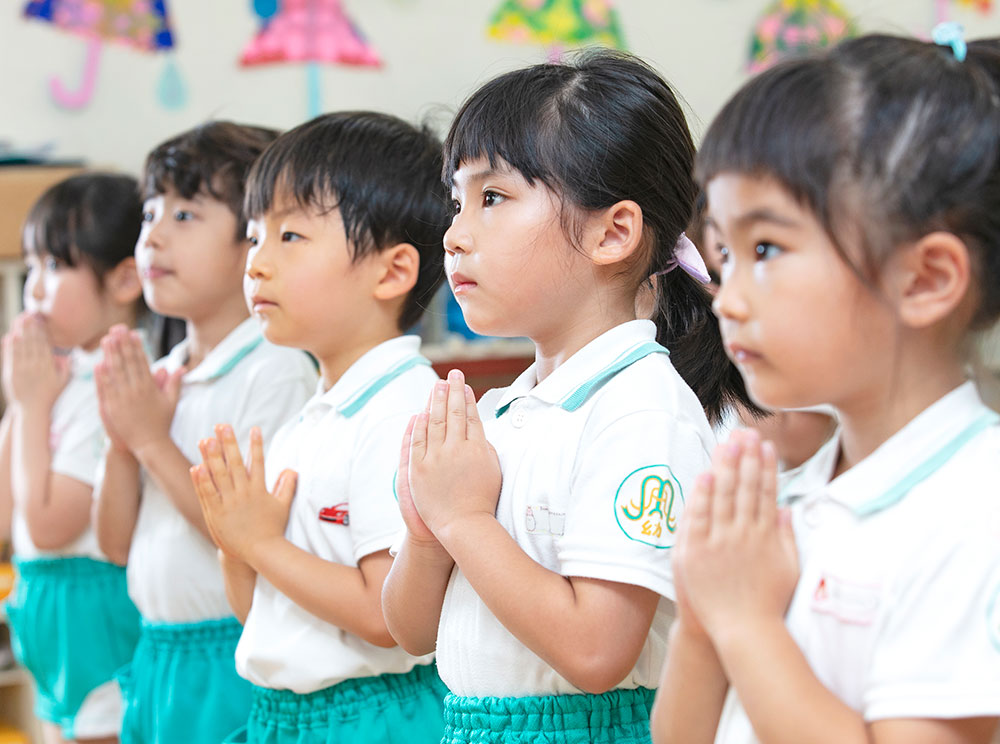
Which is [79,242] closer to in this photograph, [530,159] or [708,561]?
[530,159]

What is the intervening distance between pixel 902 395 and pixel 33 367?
71.6 inches

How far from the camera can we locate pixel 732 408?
1.27 meters

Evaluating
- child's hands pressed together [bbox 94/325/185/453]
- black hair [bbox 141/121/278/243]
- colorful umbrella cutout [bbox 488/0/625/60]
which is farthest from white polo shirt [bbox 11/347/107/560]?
colorful umbrella cutout [bbox 488/0/625/60]

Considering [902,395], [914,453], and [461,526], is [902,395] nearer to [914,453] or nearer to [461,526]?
[914,453]

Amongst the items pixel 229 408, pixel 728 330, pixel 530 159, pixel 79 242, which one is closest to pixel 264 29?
pixel 79 242

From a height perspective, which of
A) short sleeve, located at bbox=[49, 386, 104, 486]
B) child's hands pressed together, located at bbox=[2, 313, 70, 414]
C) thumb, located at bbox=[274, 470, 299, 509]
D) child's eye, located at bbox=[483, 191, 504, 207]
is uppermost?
child's eye, located at bbox=[483, 191, 504, 207]

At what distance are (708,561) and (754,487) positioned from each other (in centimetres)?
6

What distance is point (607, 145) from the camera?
113cm

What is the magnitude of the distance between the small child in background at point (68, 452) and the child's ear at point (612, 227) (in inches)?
51.3

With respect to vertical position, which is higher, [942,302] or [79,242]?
[942,302]

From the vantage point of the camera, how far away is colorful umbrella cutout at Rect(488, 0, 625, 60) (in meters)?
3.64

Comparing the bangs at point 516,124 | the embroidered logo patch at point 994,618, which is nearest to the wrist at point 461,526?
the bangs at point 516,124

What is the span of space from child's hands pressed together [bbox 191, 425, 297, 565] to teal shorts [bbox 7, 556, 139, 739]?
78 cm

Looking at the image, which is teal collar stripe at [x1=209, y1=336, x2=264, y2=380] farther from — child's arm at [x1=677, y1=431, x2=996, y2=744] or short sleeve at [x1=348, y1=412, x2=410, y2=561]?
child's arm at [x1=677, y1=431, x2=996, y2=744]
